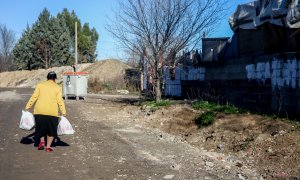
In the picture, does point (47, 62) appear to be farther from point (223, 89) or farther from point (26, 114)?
point (26, 114)

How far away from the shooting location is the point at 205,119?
12.8 metres

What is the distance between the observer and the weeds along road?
7.55 m

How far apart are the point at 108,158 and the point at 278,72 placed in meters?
6.20

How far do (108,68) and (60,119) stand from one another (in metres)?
45.2

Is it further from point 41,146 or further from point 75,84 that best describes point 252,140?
point 75,84

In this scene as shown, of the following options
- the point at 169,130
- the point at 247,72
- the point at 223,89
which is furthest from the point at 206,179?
the point at 223,89

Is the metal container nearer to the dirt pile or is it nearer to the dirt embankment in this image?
the dirt pile

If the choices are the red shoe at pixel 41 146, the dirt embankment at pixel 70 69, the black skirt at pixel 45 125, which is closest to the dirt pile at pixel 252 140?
the black skirt at pixel 45 125

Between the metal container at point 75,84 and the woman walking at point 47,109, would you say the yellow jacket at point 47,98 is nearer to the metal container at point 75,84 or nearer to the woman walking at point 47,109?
the woman walking at point 47,109

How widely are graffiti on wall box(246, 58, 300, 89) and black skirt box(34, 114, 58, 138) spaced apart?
6261mm

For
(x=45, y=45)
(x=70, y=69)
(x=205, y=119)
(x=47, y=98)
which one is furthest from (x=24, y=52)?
(x=47, y=98)

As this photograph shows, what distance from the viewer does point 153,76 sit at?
824 inches

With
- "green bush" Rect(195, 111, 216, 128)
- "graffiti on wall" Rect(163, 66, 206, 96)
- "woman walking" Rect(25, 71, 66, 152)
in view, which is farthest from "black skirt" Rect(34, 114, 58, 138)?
"graffiti on wall" Rect(163, 66, 206, 96)

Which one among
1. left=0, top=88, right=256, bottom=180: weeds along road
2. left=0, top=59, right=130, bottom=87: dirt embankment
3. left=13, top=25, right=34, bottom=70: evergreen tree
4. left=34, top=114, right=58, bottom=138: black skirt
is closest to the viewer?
left=0, top=88, right=256, bottom=180: weeds along road
